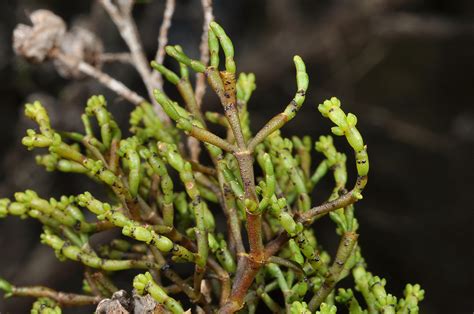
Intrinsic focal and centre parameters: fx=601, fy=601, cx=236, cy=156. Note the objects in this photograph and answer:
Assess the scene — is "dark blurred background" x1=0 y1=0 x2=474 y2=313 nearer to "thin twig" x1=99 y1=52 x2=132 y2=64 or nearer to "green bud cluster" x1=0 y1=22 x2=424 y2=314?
"thin twig" x1=99 y1=52 x2=132 y2=64

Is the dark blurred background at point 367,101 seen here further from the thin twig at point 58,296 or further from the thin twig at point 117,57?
the thin twig at point 58,296

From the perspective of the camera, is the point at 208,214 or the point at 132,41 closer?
the point at 208,214

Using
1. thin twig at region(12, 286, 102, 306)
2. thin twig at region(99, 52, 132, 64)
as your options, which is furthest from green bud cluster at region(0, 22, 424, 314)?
thin twig at region(99, 52, 132, 64)

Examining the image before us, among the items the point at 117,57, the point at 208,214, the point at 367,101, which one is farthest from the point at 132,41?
the point at 367,101

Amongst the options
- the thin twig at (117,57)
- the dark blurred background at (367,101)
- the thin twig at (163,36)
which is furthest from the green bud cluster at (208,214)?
the dark blurred background at (367,101)

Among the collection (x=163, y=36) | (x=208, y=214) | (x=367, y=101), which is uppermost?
(x=367, y=101)

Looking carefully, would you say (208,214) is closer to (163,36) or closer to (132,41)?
(163,36)

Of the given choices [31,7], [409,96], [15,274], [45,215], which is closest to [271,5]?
[409,96]
